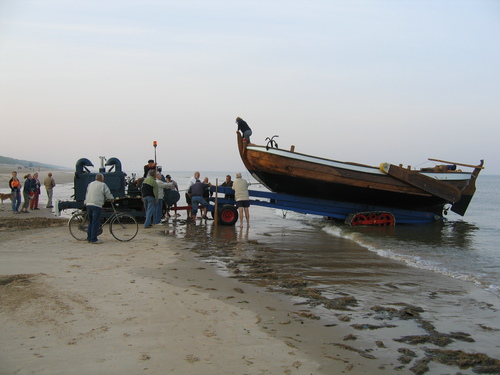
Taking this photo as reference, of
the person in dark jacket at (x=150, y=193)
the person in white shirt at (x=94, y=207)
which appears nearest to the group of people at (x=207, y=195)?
the person in dark jacket at (x=150, y=193)

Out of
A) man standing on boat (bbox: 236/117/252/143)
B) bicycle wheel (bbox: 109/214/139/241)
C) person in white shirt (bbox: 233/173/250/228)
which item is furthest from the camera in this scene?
man standing on boat (bbox: 236/117/252/143)

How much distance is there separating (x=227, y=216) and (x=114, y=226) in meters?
→ 4.07

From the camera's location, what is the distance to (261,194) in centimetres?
1388


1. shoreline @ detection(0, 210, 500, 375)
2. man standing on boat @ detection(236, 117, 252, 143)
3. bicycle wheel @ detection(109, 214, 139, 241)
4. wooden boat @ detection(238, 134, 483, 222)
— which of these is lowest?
shoreline @ detection(0, 210, 500, 375)

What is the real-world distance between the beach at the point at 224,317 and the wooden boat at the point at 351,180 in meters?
5.52

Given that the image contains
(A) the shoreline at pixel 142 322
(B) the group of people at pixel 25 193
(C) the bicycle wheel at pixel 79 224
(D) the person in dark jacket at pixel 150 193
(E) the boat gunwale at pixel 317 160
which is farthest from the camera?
(B) the group of people at pixel 25 193

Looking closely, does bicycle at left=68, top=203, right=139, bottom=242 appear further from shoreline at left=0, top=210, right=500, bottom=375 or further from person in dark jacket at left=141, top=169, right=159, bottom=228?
shoreline at left=0, top=210, right=500, bottom=375

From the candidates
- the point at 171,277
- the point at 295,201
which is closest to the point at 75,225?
the point at 171,277

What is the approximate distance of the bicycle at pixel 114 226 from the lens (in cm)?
973

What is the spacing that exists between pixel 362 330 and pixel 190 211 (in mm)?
10944

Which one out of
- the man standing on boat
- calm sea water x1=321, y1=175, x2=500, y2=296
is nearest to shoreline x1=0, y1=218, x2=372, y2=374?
calm sea water x1=321, y1=175, x2=500, y2=296

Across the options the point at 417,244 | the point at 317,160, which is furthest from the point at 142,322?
the point at 317,160

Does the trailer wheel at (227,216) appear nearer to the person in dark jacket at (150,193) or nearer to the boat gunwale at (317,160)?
the boat gunwale at (317,160)

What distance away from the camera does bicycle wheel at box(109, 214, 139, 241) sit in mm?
9859
